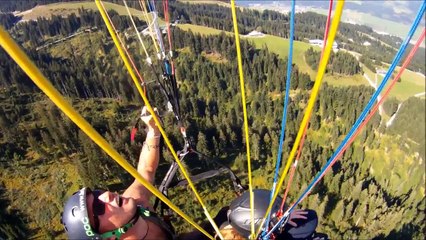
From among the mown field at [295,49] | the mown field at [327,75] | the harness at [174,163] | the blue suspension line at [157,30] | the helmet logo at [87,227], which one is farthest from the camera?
the mown field at [295,49]

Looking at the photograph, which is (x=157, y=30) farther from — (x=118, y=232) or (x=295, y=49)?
(x=295, y=49)

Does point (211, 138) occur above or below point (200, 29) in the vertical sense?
below

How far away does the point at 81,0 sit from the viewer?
A: 427ft

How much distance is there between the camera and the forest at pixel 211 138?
4138cm

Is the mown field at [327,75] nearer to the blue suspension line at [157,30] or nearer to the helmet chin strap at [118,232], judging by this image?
the blue suspension line at [157,30]

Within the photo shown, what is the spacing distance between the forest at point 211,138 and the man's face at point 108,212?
3101cm

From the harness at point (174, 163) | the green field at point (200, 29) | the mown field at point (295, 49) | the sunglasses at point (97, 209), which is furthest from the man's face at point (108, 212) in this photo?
the green field at point (200, 29)

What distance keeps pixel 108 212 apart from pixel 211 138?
174 feet

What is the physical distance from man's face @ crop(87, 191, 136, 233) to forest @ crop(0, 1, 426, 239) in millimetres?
31012

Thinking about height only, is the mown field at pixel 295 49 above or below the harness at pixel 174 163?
below

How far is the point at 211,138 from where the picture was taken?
184 feet

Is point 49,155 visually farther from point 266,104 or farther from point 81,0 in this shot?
point 81,0

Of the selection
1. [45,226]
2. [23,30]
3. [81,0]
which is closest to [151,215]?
[45,226]

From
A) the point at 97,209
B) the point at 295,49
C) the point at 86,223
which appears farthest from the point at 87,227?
the point at 295,49
